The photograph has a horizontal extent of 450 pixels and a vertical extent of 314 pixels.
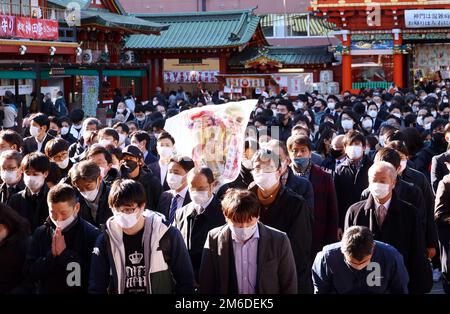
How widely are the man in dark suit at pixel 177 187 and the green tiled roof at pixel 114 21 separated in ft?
58.8

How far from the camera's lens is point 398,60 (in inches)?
1176

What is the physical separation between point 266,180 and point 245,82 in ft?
73.8

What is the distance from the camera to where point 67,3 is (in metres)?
25.0

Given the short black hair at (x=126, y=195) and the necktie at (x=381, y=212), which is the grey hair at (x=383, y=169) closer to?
the necktie at (x=381, y=212)

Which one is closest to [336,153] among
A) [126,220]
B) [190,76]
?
[126,220]

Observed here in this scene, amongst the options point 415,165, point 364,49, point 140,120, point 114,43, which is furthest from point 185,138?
point 364,49

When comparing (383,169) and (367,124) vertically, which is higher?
(367,124)

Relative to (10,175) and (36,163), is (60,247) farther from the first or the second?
(10,175)

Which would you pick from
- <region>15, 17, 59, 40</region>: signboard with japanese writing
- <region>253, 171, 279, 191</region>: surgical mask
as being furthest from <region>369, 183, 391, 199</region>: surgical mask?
<region>15, 17, 59, 40</region>: signboard with japanese writing

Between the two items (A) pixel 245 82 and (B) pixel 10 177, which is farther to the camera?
(A) pixel 245 82

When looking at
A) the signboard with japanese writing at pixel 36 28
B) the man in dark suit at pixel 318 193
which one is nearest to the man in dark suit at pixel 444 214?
the man in dark suit at pixel 318 193

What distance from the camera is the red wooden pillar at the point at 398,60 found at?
29.6m

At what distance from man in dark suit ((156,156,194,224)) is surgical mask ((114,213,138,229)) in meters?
1.46

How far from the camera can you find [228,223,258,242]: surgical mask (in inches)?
187
